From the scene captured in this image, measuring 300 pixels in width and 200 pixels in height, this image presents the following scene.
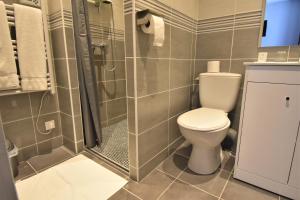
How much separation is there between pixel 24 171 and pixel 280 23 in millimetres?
Answer: 2436

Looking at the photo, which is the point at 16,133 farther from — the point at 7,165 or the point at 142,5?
→ the point at 142,5

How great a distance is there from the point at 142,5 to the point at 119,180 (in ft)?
4.17

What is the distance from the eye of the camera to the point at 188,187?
128 centimetres

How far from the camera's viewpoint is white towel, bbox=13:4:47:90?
51.3 inches

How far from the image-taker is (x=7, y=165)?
45cm

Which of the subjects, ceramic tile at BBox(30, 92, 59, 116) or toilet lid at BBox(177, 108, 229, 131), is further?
ceramic tile at BBox(30, 92, 59, 116)

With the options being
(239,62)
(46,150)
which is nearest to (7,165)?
(46,150)

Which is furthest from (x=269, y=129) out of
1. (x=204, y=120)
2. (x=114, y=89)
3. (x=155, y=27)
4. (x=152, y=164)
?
(x=114, y=89)

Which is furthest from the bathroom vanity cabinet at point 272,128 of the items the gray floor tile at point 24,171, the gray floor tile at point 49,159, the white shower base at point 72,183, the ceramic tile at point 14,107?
the ceramic tile at point 14,107

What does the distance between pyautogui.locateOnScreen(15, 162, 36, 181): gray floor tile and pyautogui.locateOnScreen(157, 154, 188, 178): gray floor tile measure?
3.48 ft

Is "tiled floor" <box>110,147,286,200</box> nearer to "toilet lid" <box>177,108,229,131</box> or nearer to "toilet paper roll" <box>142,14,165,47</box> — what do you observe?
"toilet lid" <box>177,108,229,131</box>

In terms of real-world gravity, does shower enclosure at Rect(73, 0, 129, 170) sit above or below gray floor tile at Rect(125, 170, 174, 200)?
above

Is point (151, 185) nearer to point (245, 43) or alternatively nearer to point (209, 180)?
point (209, 180)

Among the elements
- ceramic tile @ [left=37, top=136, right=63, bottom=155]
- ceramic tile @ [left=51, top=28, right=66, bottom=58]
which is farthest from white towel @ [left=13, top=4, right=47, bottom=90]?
ceramic tile @ [left=37, top=136, right=63, bottom=155]
